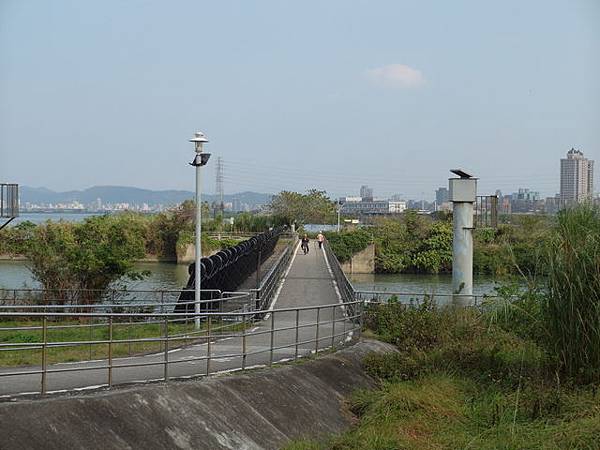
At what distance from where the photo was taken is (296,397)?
1342cm

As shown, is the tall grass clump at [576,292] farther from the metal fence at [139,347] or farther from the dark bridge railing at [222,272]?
the dark bridge railing at [222,272]

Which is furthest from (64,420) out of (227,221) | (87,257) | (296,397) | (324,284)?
(227,221)

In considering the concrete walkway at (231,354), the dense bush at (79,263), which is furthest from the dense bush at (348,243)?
the dense bush at (79,263)

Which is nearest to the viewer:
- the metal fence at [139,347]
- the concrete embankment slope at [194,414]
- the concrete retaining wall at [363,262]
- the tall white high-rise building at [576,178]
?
the concrete embankment slope at [194,414]

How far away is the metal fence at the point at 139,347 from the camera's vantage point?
36.8 ft

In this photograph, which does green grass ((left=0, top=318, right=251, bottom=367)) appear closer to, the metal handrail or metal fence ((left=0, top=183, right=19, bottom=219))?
the metal handrail

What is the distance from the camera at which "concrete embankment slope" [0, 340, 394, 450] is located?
357 inches

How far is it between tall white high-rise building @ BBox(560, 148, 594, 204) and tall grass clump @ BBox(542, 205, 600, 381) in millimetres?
372

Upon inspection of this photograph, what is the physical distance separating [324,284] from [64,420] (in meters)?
26.7

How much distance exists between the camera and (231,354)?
1559 centimetres

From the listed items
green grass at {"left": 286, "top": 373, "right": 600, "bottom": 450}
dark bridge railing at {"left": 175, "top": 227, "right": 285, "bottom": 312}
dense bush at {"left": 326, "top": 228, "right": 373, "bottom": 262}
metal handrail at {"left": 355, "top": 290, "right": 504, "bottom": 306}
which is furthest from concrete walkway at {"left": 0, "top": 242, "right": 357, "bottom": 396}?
dense bush at {"left": 326, "top": 228, "right": 373, "bottom": 262}

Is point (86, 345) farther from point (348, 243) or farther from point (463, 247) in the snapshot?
point (348, 243)

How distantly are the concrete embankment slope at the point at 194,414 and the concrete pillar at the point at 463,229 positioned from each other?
12.5 m

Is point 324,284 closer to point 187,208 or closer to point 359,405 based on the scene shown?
point 359,405
